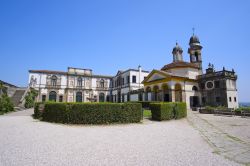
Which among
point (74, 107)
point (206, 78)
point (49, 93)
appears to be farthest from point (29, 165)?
point (49, 93)

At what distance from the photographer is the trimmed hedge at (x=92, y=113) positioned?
11.7 m

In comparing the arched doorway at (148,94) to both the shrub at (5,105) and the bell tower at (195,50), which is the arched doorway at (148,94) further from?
the shrub at (5,105)

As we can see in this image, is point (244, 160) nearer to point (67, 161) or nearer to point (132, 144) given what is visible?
point (132, 144)

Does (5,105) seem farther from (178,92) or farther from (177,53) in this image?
(177,53)

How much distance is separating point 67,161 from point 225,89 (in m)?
29.0

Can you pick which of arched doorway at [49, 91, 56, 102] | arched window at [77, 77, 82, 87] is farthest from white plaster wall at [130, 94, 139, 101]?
arched doorway at [49, 91, 56, 102]

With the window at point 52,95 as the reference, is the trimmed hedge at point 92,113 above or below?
below

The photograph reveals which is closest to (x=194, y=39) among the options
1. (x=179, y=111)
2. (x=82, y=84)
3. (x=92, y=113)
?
(x=179, y=111)

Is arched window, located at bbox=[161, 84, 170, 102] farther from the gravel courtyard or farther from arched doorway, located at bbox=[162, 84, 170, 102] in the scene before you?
the gravel courtyard

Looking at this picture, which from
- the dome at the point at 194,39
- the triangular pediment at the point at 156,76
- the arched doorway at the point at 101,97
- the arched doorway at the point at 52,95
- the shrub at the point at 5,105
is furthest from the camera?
the arched doorway at the point at 101,97

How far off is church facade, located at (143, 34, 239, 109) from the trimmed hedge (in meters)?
18.3

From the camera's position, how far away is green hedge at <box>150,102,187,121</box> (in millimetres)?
14438

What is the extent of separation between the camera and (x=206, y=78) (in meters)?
30.3

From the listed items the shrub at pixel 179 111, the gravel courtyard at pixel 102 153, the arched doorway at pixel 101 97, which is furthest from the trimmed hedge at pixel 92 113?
the arched doorway at pixel 101 97
